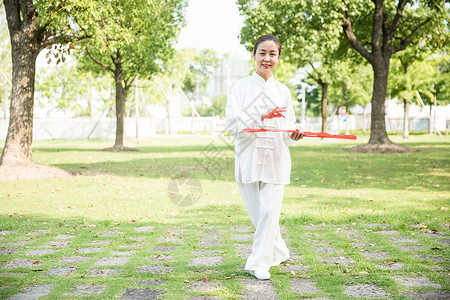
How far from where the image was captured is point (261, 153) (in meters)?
4.34

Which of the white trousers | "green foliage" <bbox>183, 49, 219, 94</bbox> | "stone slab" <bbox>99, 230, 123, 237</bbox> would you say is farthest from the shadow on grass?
"green foliage" <bbox>183, 49, 219, 94</bbox>

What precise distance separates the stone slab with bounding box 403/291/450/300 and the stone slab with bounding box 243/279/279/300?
1054 millimetres

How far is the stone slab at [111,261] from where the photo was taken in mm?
4796

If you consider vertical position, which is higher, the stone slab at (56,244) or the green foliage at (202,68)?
the green foliage at (202,68)

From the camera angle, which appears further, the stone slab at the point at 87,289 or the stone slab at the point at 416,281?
the stone slab at the point at 416,281

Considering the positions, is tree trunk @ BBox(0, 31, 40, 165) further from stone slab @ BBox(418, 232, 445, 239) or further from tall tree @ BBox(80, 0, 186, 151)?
stone slab @ BBox(418, 232, 445, 239)

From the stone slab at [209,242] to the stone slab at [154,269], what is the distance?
3.25 ft

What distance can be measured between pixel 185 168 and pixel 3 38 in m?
20.9

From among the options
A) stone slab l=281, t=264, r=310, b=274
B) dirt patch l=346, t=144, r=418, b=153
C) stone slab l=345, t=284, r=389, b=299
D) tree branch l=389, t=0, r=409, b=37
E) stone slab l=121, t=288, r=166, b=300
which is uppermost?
tree branch l=389, t=0, r=409, b=37

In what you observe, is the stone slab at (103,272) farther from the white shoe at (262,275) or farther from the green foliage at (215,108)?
the green foliage at (215,108)

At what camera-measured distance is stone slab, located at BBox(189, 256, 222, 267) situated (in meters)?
4.75

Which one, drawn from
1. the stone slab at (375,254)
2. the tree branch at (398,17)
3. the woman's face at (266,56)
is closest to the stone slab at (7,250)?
the woman's face at (266,56)

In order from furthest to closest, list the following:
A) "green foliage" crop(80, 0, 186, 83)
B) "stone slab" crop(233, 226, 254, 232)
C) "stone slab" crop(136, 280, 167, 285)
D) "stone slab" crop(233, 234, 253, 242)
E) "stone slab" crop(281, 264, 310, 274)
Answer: "green foliage" crop(80, 0, 186, 83) → "stone slab" crop(233, 226, 254, 232) → "stone slab" crop(233, 234, 253, 242) → "stone slab" crop(281, 264, 310, 274) → "stone slab" crop(136, 280, 167, 285)

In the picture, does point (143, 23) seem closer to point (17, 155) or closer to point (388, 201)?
point (17, 155)
